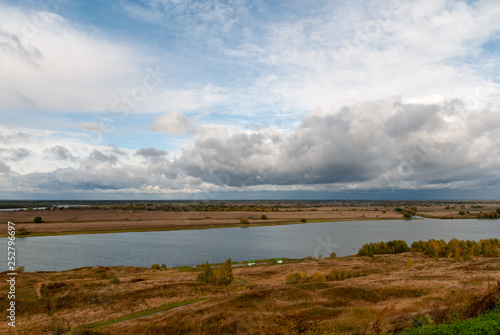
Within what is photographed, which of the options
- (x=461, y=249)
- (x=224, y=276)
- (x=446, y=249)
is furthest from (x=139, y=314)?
(x=461, y=249)

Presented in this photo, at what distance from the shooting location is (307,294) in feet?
119

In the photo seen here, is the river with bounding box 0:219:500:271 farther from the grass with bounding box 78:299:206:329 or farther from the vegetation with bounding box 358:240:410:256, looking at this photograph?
the grass with bounding box 78:299:206:329

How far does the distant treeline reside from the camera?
87125mm

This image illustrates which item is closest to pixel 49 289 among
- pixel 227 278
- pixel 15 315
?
pixel 15 315

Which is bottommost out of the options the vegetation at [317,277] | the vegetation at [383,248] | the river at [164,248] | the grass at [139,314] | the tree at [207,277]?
the river at [164,248]

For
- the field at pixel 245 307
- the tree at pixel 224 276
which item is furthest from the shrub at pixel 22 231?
the tree at pixel 224 276

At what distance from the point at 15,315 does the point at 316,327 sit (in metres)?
36.2

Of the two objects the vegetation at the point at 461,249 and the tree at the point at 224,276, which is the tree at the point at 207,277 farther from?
the vegetation at the point at 461,249

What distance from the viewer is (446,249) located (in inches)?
3703

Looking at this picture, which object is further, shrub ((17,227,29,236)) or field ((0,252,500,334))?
shrub ((17,227,29,236))

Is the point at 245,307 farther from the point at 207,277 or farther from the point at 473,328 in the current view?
the point at 207,277

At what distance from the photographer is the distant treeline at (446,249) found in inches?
3430

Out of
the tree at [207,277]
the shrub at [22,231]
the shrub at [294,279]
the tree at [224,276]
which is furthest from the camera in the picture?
the shrub at [22,231]

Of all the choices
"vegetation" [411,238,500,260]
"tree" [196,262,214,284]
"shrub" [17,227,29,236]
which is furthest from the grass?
"shrub" [17,227,29,236]
